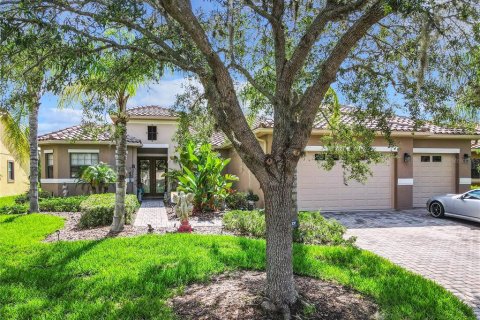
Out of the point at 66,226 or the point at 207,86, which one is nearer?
the point at 207,86

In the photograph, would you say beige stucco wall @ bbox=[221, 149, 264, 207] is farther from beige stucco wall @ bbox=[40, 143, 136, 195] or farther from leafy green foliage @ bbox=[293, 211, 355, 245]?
beige stucco wall @ bbox=[40, 143, 136, 195]

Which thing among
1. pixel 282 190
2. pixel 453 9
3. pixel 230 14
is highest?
pixel 230 14

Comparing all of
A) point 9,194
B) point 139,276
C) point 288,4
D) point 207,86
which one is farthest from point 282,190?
point 9,194

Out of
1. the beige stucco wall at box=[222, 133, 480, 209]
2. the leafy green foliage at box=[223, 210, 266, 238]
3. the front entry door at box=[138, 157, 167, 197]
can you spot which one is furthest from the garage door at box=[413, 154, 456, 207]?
the front entry door at box=[138, 157, 167, 197]

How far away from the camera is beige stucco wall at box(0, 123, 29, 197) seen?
24091 millimetres

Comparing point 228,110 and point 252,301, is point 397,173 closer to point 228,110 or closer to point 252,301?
point 252,301

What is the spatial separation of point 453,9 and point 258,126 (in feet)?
31.8

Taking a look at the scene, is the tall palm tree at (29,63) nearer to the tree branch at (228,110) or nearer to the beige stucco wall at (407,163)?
the tree branch at (228,110)

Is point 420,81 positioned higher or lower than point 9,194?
higher

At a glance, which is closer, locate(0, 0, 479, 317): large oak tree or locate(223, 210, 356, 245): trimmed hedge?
locate(0, 0, 479, 317): large oak tree

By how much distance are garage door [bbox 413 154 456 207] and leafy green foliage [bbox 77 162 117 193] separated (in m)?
14.4

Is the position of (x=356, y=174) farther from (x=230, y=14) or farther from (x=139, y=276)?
(x=139, y=276)

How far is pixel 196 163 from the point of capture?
16.0 metres

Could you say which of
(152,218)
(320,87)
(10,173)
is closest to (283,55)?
(320,87)
